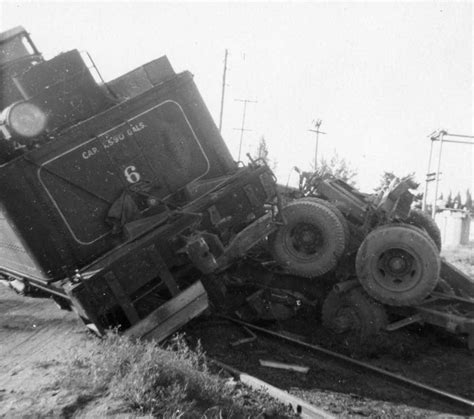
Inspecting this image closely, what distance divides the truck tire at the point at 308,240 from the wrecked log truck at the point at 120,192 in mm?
395

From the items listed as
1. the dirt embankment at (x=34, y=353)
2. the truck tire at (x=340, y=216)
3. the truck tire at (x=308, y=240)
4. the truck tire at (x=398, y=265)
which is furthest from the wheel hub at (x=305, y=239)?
the dirt embankment at (x=34, y=353)

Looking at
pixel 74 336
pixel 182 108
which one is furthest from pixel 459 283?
pixel 74 336

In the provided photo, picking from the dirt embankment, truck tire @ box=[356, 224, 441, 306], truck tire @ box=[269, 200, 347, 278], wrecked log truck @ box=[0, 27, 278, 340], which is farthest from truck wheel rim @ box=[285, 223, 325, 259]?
the dirt embankment

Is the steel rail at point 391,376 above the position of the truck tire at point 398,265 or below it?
below

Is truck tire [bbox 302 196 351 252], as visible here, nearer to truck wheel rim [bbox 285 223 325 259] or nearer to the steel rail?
truck wheel rim [bbox 285 223 325 259]

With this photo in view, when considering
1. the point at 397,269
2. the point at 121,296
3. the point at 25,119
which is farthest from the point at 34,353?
the point at 397,269

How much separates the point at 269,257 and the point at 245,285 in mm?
593

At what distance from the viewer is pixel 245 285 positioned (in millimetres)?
6645

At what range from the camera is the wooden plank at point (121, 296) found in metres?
4.91

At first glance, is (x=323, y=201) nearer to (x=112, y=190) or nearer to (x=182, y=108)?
(x=182, y=108)

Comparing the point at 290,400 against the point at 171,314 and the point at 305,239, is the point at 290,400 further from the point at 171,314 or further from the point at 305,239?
the point at 305,239

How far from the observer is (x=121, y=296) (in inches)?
197

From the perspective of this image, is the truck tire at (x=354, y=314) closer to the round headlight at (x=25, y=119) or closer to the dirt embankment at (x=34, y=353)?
the dirt embankment at (x=34, y=353)

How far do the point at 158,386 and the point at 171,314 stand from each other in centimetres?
155
